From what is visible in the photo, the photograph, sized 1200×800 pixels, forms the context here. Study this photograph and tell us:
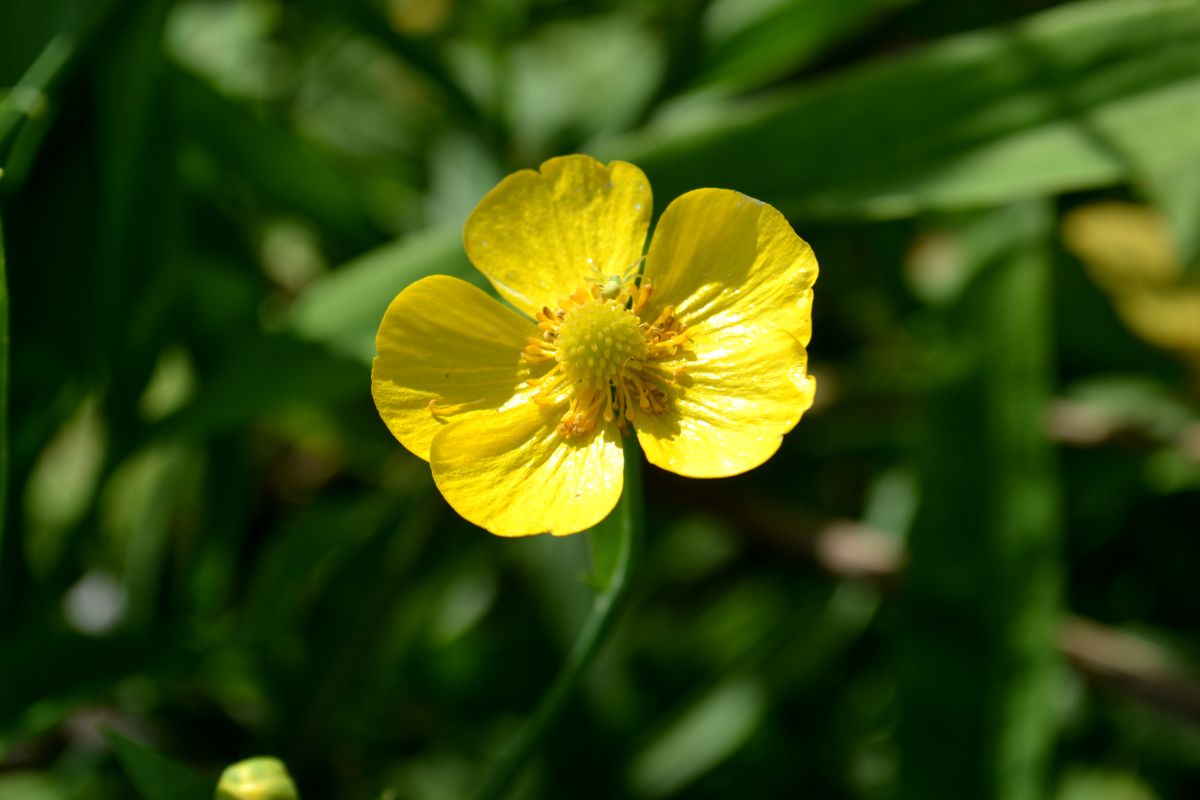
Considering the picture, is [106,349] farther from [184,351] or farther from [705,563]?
[705,563]

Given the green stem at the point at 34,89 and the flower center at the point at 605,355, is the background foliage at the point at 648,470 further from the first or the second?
the flower center at the point at 605,355

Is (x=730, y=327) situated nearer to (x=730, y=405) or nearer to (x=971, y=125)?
(x=730, y=405)

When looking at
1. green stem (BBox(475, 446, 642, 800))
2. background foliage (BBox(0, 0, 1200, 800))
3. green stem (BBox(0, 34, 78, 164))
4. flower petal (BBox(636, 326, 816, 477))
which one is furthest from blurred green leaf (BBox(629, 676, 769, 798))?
green stem (BBox(0, 34, 78, 164))

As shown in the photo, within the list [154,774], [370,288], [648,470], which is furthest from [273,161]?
[154,774]

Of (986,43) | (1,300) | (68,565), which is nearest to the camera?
(1,300)

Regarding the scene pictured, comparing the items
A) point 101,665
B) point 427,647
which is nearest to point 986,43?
point 427,647
